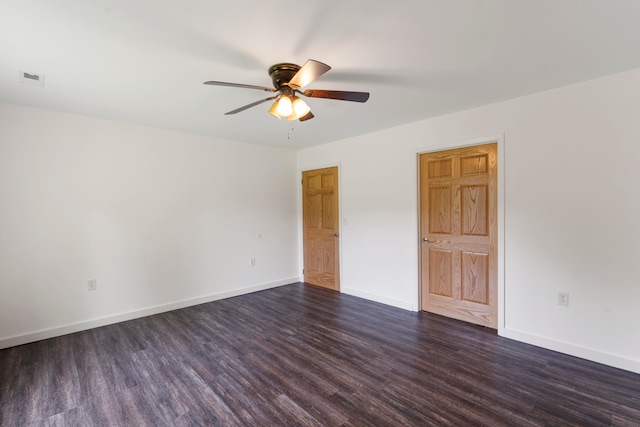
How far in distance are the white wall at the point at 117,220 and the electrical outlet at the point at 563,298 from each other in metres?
3.73

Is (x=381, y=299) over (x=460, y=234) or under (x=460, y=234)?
under

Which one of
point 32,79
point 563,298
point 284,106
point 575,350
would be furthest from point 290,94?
point 575,350

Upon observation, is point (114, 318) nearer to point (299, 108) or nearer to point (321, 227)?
point (321, 227)

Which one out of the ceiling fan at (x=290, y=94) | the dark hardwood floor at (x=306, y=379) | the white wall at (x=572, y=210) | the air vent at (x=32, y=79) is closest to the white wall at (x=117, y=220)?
the dark hardwood floor at (x=306, y=379)

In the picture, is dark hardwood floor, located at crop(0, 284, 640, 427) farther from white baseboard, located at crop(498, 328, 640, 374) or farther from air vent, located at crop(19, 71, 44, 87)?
air vent, located at crop(19, 71, 44, 87)

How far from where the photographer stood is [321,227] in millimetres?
4840

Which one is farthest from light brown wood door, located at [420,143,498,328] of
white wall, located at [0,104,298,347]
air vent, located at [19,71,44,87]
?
air vent, located at [19,71,44,87]

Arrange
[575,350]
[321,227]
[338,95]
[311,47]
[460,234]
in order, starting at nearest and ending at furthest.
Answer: [311,47]
[338,95]
[575,350]
[460,234]
[321,227]

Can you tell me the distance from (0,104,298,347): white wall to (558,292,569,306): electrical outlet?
3.73 m

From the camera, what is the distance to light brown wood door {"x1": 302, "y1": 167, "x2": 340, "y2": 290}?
15.2ft

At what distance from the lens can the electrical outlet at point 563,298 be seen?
100 inches

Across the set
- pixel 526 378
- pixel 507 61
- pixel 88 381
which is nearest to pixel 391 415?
pixel 526 378

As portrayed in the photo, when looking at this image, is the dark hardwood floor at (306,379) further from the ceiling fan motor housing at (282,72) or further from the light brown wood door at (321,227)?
the ceiling fan motor housing at (282,72)

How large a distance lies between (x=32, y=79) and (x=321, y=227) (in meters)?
3.67
